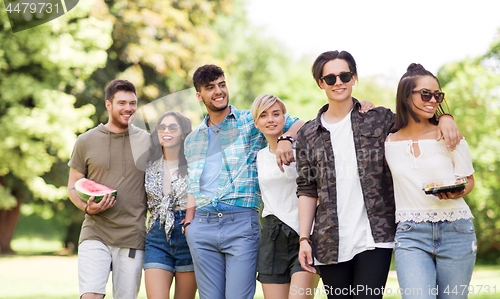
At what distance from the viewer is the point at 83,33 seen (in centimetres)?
1691

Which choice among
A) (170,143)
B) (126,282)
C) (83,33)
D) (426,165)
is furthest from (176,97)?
(83,33)

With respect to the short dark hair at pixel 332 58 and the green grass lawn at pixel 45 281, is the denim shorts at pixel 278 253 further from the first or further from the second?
the green grass lawn at pixel 45 281

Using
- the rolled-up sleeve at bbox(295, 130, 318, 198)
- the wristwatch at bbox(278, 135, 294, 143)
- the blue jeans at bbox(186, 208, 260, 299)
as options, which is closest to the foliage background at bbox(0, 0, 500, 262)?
the blue jeans at bbox(186, 208, 260, 299)

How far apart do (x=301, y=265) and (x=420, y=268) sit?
92 centimetres

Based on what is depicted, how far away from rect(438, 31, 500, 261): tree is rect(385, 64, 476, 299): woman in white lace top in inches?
703

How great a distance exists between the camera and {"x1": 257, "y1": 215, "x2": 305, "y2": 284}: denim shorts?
420 centimetres

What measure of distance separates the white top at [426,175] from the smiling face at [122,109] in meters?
2.99

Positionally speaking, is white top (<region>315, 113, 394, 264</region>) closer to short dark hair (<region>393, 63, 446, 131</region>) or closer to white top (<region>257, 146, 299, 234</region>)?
short dark hair (<region>393, 63, 446, 131</region>)

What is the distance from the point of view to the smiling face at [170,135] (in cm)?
519

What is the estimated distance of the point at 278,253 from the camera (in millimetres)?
4246

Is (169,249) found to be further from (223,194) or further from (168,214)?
(223,194)

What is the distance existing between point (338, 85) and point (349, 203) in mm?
953

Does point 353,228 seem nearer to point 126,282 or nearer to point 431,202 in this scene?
point 431,202

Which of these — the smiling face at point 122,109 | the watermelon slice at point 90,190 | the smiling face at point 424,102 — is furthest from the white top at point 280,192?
the smiling face at point 122,109
